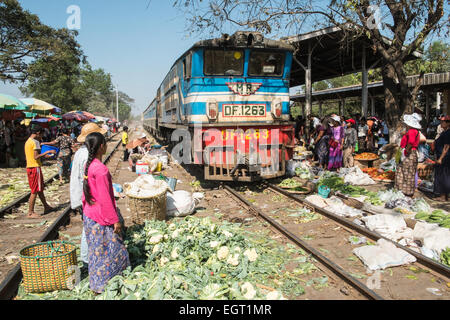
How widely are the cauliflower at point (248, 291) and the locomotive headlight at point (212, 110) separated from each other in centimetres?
535

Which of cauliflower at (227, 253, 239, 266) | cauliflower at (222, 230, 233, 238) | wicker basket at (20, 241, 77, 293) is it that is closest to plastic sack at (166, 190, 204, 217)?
cauliflower at (222, 230, 233, 238)

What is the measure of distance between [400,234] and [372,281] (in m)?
1.72

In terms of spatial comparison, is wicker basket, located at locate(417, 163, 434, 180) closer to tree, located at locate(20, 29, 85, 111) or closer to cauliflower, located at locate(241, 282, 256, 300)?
cauliflower, located at locate(241, 282, 256, 300)

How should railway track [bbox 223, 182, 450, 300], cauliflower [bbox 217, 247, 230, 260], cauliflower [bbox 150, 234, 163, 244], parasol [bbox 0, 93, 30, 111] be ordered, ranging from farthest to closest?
parasol [bbox 0, 93, 30, 111]
cauliflower [bbox 150, 234, 163, 244]
cauliflower [bbox 217, 247, 230, 260]
railway track [bbox 223, 182, 450, 300]

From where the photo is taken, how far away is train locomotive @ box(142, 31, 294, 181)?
840cm

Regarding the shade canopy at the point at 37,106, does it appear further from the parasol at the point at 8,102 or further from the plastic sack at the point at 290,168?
the plastic sack at the point at 290,168

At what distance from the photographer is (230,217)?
6.73 m

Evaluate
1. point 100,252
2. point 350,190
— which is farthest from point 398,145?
point 100,252

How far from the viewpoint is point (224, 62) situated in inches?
342

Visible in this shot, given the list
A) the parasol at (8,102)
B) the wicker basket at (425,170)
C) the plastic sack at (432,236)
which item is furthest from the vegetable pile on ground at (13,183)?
the wicker basket at (425,170)

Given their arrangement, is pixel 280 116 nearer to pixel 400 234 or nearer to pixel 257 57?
pixel 257 57

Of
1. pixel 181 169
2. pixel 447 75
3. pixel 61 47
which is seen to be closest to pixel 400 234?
pixel 181 169

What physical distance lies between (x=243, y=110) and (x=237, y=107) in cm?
17

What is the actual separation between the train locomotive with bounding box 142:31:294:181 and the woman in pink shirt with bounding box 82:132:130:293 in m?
4.67
